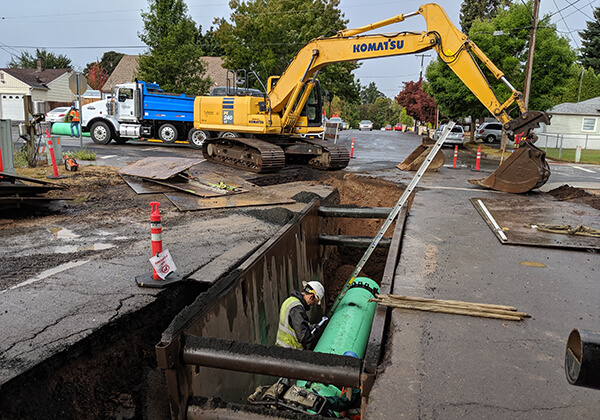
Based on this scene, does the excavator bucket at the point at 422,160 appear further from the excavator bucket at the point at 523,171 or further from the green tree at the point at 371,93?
the green tree at the point at 371,93

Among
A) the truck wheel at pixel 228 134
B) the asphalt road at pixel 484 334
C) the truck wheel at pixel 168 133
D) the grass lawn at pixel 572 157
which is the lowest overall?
the asphalt road at pixel 484 334

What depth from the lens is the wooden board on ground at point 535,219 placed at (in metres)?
7.24

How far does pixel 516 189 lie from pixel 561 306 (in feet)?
26.1

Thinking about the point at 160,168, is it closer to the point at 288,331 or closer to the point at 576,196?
the point at 288,331

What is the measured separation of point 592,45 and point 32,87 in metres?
66.6

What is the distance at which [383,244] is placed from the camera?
27.8 ft

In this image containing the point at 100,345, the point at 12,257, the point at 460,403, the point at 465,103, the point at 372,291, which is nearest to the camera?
the point at 460,403

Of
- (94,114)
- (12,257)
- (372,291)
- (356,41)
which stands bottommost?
(372,291)

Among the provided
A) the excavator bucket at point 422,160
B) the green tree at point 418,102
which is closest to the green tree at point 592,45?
the green tree at point 418,102

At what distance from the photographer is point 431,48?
40.7 ft

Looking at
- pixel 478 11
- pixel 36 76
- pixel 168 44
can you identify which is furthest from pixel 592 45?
pixel 36 76

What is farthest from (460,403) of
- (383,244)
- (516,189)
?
(516,189)

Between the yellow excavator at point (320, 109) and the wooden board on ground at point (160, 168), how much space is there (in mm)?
2898

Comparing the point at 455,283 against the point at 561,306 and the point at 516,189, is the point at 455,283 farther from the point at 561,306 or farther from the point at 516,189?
the point at 516,189
